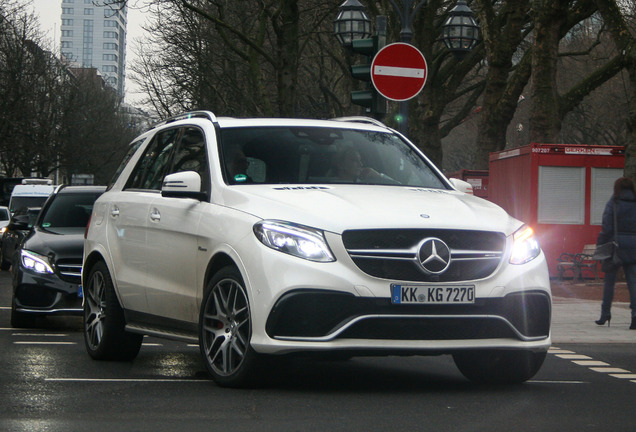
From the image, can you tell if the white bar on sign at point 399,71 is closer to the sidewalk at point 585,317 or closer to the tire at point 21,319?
the sidewalk at point 585,317

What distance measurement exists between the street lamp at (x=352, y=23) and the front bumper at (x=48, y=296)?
29.4 ft

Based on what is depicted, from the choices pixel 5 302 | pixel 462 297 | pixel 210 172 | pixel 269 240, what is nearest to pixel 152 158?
pixel 210 172

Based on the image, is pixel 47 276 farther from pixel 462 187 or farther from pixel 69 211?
pixel 462 187

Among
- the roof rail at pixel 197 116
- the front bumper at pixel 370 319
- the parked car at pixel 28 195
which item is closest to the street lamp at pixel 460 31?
the roof rail at pixel 197 116

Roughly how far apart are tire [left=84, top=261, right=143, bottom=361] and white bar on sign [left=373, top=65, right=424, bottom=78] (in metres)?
5.52

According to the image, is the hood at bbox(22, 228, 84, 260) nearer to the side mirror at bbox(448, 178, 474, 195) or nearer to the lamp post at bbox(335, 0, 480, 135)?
the lamp post at bbox(335, 0, 480, 135)

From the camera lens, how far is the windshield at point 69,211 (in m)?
14.0

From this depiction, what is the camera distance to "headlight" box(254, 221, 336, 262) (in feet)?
23.6

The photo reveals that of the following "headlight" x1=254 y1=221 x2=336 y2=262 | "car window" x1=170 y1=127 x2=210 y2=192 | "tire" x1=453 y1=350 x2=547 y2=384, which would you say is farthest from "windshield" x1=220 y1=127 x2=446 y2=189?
"tire" x1=453 y1=350 x2=547 y2=384

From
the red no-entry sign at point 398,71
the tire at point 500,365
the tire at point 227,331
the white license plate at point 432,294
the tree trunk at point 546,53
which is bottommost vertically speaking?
the tire at point 500,365

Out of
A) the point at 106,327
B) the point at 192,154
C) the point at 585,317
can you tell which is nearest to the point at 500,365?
the point at 192,154

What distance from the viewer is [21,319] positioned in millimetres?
13156

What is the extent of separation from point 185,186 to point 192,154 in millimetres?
842

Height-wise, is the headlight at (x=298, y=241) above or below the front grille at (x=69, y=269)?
above
